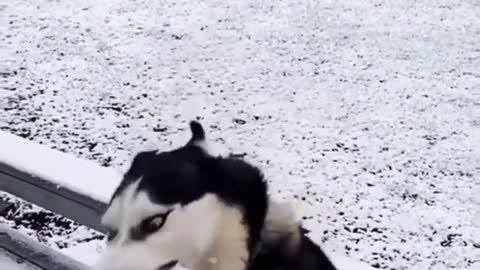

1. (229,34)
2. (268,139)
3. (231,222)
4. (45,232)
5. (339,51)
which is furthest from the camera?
(229,34)

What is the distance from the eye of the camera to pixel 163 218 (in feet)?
6.63

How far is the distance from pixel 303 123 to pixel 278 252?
13.7 feet

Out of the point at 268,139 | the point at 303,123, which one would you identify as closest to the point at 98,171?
the point at 268,139

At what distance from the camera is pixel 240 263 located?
2061 millimetres

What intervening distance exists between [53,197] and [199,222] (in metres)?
1.47

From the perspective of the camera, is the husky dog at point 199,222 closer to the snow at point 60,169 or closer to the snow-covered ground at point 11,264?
the snow at point 60,169

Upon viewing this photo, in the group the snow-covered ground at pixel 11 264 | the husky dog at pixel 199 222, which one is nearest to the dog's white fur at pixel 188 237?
the husky dog at pixel 199 222

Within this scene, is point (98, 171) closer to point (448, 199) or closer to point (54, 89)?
point (448, 199)

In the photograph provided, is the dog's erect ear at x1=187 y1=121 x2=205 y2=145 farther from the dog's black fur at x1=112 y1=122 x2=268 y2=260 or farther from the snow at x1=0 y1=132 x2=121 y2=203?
the snow at x1=0 y1=132 x2=121 y2=203

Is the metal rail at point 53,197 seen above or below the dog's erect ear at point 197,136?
below

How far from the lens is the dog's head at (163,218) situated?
6.49 feet

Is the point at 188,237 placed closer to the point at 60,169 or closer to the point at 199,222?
the point at 199,222

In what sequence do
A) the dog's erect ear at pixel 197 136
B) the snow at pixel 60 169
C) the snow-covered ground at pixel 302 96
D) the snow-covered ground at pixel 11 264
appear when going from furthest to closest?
the snow-covered ground at pixel 302 96, the snow-covered ground at pixel 11 264, the snow at pixel 60 169, the dog's erect ear at pixel 197 136

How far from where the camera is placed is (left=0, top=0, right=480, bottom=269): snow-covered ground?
5.07m
